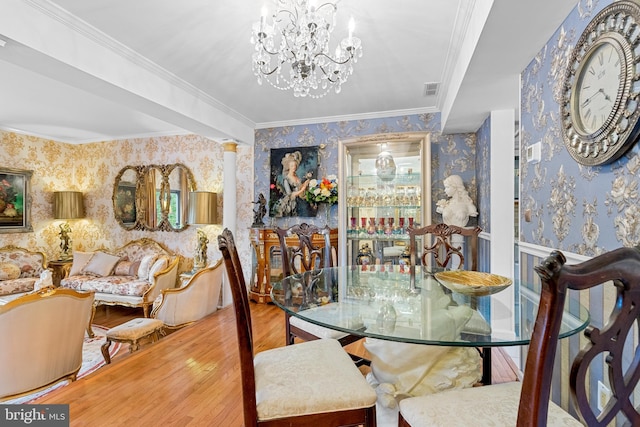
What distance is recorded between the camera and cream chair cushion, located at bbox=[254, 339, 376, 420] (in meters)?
1.10

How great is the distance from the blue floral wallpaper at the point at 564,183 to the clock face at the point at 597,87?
0.19m

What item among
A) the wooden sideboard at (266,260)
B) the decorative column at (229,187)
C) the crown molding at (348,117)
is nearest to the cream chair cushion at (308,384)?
the wooden sideboard at (266,260)

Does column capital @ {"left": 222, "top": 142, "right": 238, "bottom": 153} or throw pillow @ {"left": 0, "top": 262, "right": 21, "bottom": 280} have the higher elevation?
column capital @ {"left": 222, "top": 142, "right": 238, "bottom": 153}

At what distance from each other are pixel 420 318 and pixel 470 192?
2701 mm

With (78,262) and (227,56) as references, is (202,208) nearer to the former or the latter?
(78,262)

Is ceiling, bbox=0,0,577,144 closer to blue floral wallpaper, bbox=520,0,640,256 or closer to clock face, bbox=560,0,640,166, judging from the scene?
blue floral wallpaper, bbox=520,0,640,256

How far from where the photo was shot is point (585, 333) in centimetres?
67

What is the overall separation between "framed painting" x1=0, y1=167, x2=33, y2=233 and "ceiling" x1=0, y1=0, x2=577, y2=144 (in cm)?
159

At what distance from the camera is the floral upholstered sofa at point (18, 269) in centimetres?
425

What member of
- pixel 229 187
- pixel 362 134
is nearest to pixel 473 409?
pixel 362 134

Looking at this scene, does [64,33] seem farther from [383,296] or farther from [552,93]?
[552,93]

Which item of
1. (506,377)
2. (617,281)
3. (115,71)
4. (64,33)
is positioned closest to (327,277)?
(506,377)

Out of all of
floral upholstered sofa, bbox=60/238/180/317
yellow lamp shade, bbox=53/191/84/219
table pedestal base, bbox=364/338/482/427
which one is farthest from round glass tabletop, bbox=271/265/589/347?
yellow lamp shade, bbox=53/191/84/219

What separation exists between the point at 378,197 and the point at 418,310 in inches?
93.5
